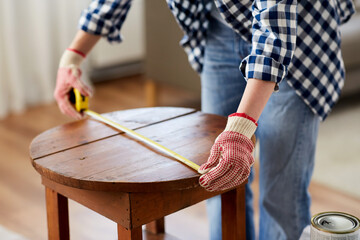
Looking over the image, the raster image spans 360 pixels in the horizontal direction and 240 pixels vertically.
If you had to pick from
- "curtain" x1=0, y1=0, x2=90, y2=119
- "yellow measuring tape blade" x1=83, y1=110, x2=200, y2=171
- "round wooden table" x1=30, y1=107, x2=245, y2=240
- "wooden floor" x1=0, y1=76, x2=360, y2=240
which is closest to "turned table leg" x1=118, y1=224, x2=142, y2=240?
"round wooden table" x1=30, y1=107, x2=245, y2=240

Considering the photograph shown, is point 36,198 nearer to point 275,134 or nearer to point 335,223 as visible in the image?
point 275,134

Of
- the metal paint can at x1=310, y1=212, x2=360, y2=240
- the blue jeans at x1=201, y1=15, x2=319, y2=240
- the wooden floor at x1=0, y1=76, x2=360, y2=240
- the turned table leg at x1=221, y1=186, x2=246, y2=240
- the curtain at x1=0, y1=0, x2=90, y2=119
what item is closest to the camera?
the metal paint can at x1=310, y1=212, x2=360, y2=240

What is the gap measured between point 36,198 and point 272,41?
1.44 m

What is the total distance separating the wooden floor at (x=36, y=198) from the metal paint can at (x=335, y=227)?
2.02 feet

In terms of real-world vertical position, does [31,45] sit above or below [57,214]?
below

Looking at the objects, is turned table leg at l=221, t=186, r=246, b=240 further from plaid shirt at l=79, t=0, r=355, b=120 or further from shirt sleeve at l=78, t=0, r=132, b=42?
shirt sleeve at l=78, t=0, r=132, b=42

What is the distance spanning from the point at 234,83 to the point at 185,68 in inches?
57.7

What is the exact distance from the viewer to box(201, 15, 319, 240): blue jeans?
1.34m

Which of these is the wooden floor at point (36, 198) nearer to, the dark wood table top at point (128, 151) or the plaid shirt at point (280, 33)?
the plaid shirt at point (280, 33)

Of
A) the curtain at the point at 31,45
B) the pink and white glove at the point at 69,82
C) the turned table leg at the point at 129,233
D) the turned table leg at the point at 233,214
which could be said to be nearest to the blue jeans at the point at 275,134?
the turned table leg at the point at 233,214

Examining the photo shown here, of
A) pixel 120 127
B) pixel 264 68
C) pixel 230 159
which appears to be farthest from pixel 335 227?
pixel 120 127

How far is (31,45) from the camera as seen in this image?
327 cm

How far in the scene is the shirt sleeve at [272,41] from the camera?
42.6 inches

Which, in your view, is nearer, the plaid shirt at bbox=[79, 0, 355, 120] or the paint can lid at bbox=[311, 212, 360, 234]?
the paint can lid at bbox=[311, 212, 360, 234]
